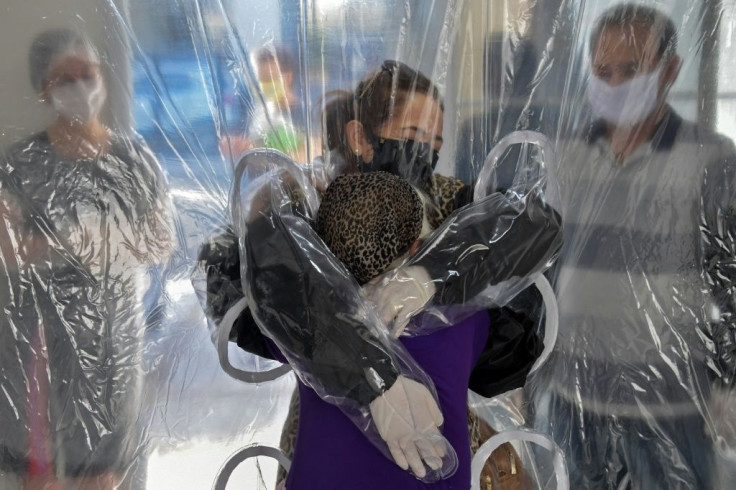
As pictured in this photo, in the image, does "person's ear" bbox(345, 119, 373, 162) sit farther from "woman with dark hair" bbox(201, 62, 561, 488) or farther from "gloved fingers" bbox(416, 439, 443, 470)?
"gloved fingers" bbox(416, 439, 443, 470)

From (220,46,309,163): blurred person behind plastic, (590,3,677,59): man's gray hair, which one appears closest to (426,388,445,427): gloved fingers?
(220,46,309,163): blurred person behind plastic

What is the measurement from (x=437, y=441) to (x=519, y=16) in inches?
21.2

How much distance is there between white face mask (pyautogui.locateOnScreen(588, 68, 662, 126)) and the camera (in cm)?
84

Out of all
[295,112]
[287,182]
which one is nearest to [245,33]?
[295,112]

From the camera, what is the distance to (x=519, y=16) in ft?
2.79

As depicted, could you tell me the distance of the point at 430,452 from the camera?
1.85 ft

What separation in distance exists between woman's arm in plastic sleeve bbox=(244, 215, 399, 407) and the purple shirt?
0.06 meters

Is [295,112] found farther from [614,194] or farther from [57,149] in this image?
[614,194]

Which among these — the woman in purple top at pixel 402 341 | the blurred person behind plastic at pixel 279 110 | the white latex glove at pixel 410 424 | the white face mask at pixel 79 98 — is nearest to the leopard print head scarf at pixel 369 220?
the woman in purple top at pixel 402 341

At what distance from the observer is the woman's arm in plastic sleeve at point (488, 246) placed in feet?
2.03

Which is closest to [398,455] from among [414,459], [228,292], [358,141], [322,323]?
[414,459]

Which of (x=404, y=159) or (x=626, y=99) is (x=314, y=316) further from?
(x=626, y=99)

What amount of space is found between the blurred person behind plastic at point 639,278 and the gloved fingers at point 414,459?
1.26 feet

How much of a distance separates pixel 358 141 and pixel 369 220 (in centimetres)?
26
